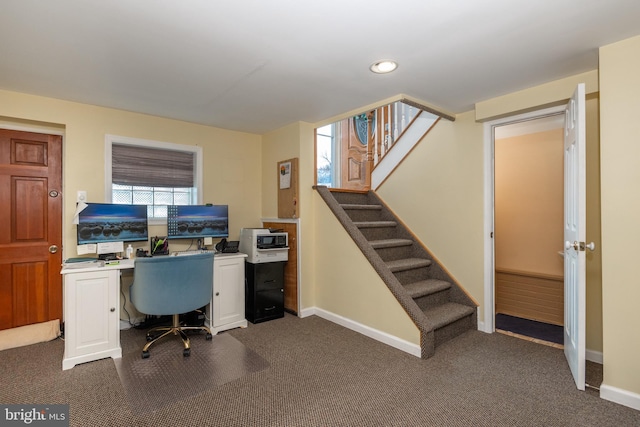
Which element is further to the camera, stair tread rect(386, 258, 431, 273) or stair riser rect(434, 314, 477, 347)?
stair tread rect(386, 258, 431, 273)

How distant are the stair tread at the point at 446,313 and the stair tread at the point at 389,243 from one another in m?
0.76

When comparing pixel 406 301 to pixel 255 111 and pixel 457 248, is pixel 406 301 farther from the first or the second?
pixel 255 111

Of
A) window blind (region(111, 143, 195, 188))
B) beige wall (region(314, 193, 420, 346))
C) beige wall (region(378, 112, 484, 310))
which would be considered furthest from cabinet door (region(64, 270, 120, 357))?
Result: beige wall (region(378, 112, 484, 310))

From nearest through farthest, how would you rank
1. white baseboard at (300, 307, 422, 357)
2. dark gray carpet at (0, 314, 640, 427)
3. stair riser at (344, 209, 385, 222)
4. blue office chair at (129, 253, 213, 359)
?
1. dark gray carpet at (0, 314, 640, 427)
2. blue office chair at (129, 253, 213, 359)
3. white baseboard at (300, 307, 422, 357)
4. stair riser at (344, 209, 385, 222)

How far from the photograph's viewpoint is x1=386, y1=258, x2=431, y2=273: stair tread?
3.25 metres

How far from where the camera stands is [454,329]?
3066 mm

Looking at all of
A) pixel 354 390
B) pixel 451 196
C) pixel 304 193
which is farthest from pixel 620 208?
pixel 304 193

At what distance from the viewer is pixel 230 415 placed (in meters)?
1.90

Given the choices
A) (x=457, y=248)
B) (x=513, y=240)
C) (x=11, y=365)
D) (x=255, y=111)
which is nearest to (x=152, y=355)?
(x=11, y=365)

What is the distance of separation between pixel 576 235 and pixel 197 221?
135 inches

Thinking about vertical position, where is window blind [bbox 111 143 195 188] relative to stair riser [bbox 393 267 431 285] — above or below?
above

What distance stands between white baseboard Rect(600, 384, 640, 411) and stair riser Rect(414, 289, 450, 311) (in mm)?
1385

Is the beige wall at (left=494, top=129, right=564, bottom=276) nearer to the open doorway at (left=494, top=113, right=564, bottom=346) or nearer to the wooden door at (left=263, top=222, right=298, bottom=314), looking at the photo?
the open doorway at (left=494, top=113, right=564, bottom=346)

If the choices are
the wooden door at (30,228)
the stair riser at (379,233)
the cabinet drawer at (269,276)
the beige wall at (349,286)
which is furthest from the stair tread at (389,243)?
the wooden door at (30,228)
